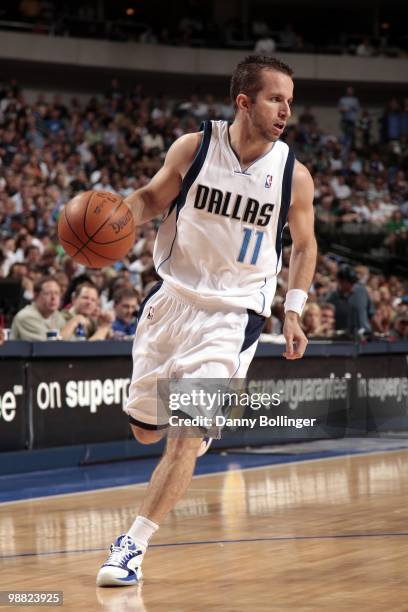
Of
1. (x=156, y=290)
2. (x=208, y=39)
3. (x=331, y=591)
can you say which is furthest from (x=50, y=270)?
(x=208, y=39)

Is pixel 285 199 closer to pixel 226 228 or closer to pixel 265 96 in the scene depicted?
pixel 226 228

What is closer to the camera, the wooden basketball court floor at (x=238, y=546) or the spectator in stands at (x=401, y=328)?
the wooden basketball court floor at (x=238, y=546)

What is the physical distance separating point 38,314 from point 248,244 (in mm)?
5664

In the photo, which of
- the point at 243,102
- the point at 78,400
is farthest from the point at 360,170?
the point at 243,102

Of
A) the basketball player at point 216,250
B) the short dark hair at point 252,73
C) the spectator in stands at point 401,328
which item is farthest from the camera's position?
the spectator in stands at point 401,328

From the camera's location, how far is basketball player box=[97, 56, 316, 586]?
525 centimetres

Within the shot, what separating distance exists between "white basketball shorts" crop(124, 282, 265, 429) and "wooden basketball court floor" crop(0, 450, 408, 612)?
81 centimetres

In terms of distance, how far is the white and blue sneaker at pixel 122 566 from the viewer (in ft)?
16.5

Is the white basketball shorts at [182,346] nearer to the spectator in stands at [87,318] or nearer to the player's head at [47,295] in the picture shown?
the player's head at [47,295]

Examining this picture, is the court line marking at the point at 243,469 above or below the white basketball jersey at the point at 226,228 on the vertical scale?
below

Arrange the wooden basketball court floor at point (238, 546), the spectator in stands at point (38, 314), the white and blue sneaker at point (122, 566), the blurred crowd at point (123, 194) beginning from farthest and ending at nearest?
1. the blurred crowd at point (123, 194)
2. the spectator in stands at point (38, 314)
3. the white and blue sneaker at point (122, 566)
4. the wooden basketball court floor at point (238, 546)

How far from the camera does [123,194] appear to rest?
70.9ft

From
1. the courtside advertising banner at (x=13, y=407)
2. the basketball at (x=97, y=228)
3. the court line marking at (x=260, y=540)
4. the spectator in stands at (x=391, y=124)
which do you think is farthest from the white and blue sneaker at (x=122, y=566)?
the spectator in stands at (x=391, y=124)

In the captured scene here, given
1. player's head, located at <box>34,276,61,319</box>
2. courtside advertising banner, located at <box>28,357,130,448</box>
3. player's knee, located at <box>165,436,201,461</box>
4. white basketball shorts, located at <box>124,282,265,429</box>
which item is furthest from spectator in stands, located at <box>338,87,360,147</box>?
player's knee, located at <box>165,436,201,461</box>
